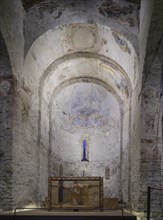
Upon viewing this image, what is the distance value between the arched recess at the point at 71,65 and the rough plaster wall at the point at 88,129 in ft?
Answer: 5.17

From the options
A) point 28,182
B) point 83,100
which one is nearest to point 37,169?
point 28,182

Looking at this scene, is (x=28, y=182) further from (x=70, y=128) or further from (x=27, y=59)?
(x=70, y=128)

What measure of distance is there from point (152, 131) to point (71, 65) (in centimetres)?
669

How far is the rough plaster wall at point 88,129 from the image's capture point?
19719 millimetres

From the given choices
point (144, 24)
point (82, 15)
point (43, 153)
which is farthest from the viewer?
point (43, 153)

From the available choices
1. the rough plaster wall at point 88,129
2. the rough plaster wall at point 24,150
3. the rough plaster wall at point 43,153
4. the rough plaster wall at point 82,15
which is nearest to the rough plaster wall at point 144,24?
the rough plaster wall at point 82,15

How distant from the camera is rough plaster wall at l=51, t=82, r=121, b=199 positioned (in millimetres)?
19719

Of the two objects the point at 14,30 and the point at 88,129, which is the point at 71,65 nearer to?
the point at 88,129

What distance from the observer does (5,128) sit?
1206cm

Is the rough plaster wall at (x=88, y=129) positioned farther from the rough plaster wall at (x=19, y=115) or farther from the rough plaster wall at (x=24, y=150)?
the rough plaster wall at (x=19, y=115)

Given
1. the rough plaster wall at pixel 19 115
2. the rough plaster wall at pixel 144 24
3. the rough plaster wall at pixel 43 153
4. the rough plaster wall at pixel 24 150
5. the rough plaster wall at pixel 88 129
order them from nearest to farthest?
1. the rough plaster wall at pixel 144 24
2. the rough plaster wall at pixel 19 115
3. the rough plaster wall at pixel 24 150
4. the rough plaster wall at pixel 43 153
5. the rough plaster wall at pixel 88 129

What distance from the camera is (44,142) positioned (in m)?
17.2

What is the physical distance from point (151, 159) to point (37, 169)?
555 centimetres

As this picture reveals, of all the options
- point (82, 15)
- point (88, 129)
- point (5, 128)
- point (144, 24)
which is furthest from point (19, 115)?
point (88, 129)
